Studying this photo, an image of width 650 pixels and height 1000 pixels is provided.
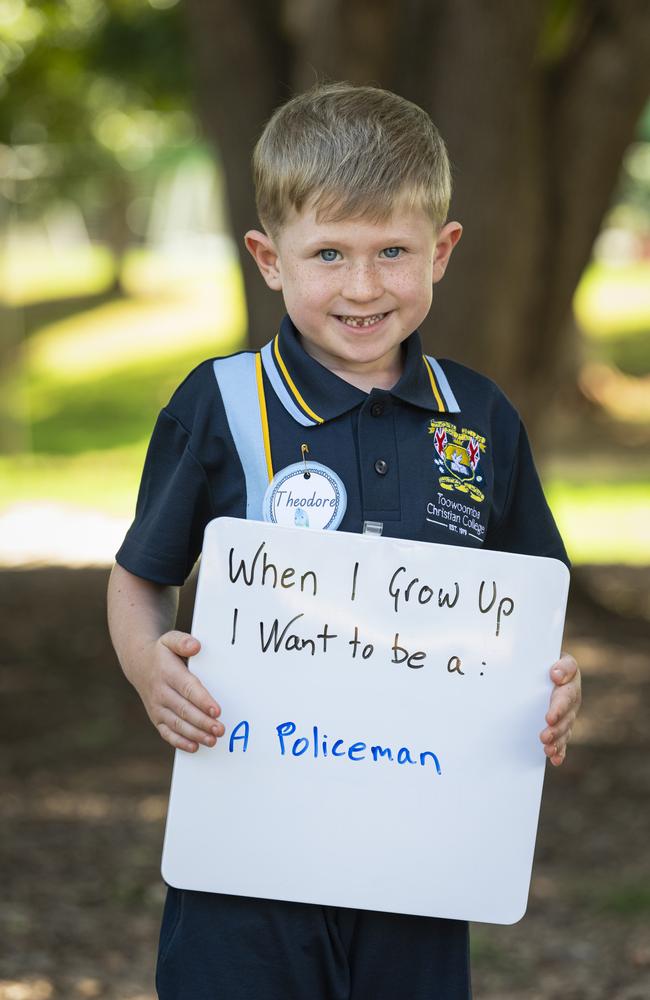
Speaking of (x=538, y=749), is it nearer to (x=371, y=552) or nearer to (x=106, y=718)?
(x=371, y=552)

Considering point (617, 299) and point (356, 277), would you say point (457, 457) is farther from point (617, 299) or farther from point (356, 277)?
point (617, 299)

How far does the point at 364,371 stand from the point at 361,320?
0.10 m

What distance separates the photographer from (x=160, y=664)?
2008mm

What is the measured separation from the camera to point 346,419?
6.87 feet

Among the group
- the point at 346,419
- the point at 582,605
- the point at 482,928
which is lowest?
the point at 482,928

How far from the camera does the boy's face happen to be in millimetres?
2006

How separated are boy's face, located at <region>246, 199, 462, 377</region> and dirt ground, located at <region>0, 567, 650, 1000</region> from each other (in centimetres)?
233

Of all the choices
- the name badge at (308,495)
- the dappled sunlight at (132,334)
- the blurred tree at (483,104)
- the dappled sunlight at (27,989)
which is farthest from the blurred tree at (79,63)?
the name badge at (308,495)

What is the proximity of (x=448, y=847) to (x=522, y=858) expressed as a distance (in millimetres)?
114

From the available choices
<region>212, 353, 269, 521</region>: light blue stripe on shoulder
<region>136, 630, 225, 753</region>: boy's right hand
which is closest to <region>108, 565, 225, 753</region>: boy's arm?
<region>136, 630, 225, 753</region>: boy's right hand

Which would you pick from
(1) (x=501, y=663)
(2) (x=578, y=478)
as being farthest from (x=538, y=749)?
(2) (x=578, y=478)

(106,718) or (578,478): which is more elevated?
(578,478)

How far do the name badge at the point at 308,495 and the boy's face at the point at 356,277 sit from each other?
7.2 inches

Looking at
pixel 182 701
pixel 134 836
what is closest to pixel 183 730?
pixel 182 701
